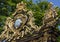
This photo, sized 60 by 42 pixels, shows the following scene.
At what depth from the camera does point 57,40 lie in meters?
8.36

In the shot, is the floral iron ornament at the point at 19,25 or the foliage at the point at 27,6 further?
the foliage at the point at 27,6

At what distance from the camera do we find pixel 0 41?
947 centimetres

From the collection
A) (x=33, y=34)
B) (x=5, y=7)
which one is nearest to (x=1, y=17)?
(x=5, y=7)

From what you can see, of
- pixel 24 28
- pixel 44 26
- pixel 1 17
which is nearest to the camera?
pixel 44 26

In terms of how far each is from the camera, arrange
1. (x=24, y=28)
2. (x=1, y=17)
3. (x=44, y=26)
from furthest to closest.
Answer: (x=1, y=17) → (x=24, y=28) → (x=44, y=26)

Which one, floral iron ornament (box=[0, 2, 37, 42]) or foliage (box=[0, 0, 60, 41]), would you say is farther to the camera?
foliage (box=[0, 0, 60, 41])

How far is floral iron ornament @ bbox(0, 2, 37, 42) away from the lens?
346 inches

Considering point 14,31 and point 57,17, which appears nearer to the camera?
point 57,17

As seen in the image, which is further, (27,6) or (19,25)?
(27,6)

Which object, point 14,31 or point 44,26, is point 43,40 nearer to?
point 44,26

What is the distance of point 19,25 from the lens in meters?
9.02

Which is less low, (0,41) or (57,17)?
(57,17)

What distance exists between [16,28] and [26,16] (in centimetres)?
41

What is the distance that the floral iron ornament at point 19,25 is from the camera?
8789mm
